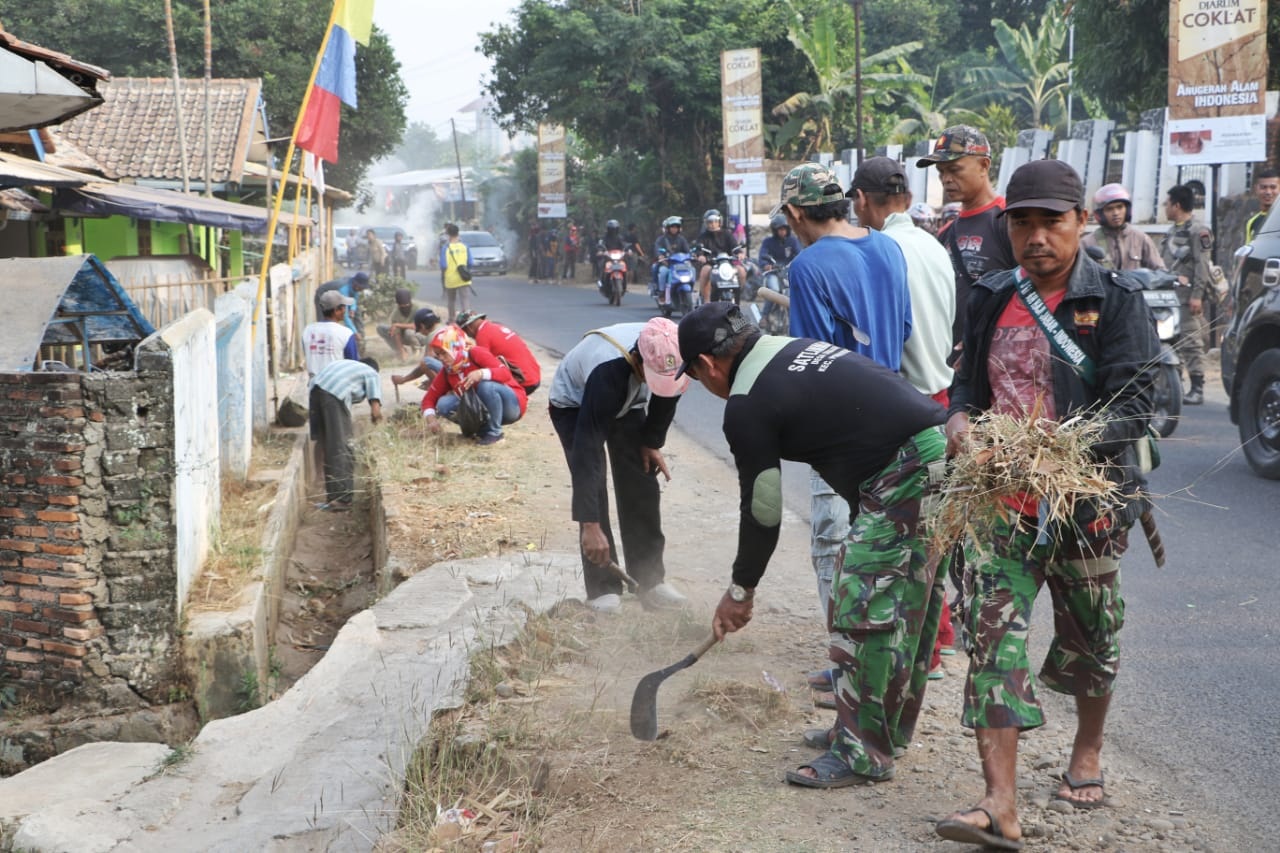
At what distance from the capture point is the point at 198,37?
30.3 metres

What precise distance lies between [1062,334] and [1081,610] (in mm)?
728

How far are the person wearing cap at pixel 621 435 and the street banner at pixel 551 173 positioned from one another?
32.8 m

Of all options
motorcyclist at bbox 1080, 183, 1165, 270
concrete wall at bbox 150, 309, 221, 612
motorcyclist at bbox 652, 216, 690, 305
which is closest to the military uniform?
motorcyclist at bbox 1080, 183, 1165, 270

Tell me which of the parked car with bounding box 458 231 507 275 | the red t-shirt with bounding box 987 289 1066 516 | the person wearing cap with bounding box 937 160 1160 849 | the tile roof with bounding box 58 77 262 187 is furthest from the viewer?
the parked car with bounding box 458 231 507 275

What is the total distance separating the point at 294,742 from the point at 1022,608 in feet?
9.25

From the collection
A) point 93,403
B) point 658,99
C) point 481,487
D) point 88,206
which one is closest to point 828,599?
point 93,403

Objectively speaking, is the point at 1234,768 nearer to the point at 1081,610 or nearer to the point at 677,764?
the point at 1081,610

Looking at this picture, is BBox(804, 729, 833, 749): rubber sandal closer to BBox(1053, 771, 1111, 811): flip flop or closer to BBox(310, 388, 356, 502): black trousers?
BBox(1053, 771, 1111, 811): flip flop

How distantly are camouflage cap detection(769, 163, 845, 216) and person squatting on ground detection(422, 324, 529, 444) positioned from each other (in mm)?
5897

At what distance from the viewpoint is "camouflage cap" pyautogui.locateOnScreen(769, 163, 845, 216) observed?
13.7 ft

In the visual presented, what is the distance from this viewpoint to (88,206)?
11531 millimetres

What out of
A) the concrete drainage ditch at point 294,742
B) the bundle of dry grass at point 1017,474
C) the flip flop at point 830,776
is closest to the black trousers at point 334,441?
the concrete drainage ditch at point 294,742

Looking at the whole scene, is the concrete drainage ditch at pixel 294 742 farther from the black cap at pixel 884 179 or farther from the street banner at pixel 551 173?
the street banner at pixel 551 173

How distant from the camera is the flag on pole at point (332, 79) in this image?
12.2 metres
